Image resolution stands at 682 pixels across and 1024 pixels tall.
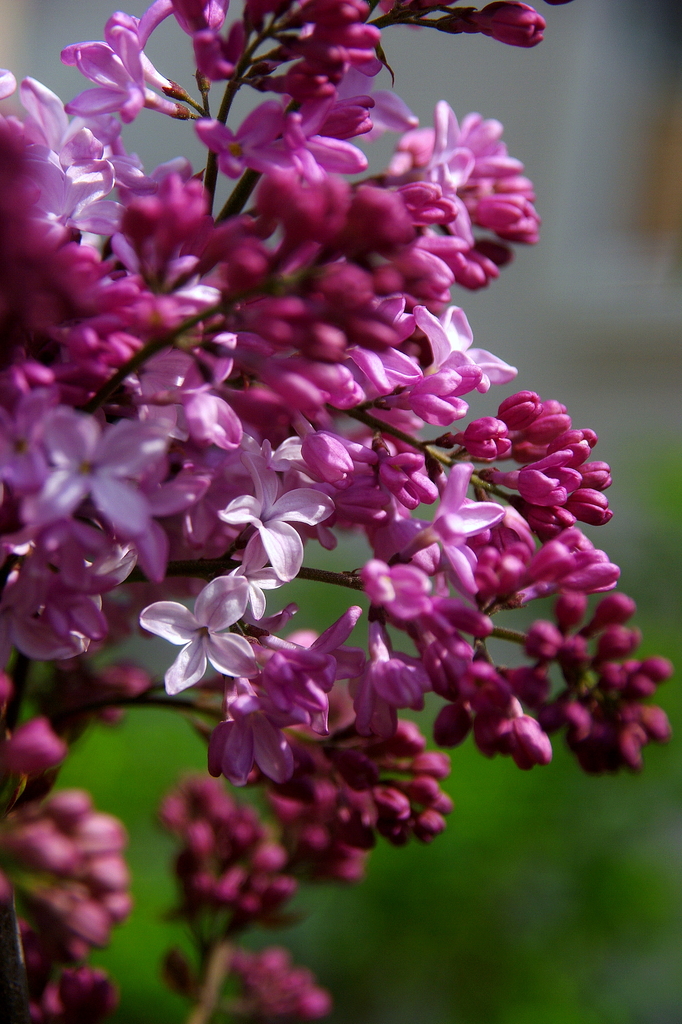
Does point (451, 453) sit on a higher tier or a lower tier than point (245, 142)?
lower

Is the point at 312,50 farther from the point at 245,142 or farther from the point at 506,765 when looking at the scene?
the point at 506,765

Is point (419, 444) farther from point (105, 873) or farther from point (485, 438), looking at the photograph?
point (105, 873)

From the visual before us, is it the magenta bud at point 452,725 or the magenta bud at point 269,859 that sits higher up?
the magenta bud at point 452,725

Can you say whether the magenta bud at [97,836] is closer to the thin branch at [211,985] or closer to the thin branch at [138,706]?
the thin branch at [138,706]

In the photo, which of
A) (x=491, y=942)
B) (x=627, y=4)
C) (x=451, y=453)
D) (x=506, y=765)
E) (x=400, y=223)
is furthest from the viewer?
(x=627, y=4)

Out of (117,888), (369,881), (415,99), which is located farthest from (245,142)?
(415,99)

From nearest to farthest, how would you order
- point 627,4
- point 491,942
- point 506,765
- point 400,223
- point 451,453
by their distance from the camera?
point 400,223 < point 451,453 < point 491,942 < point 506,765 < point 627,4

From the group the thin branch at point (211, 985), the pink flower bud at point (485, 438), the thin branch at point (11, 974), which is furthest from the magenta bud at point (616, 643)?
the thin branch at point (211, 985)

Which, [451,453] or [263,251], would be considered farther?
[451,453]
